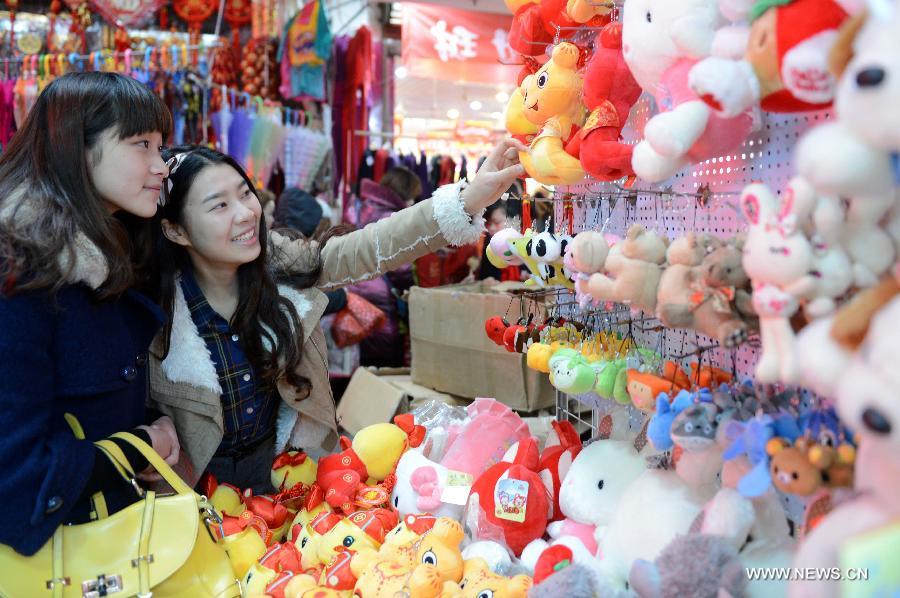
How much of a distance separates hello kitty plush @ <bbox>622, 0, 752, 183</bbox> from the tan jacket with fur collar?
0.71 meters

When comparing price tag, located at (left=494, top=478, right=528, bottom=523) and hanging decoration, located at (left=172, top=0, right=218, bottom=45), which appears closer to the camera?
price tag, located at (left=494, top=478, right=528, bottom=523)

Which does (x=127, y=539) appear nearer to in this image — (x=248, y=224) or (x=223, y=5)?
(x=248, y=224)

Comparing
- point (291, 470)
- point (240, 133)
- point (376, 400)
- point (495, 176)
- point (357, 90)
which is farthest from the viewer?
point (357, 90)

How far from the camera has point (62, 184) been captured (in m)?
1.34

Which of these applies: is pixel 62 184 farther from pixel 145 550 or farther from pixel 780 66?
pixel 780 66

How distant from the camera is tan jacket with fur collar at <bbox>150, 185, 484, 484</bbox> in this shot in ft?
5.58

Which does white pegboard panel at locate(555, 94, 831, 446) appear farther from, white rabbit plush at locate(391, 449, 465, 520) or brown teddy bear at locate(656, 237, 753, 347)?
white rabbit plush at locate(391, 449, 465, 520)

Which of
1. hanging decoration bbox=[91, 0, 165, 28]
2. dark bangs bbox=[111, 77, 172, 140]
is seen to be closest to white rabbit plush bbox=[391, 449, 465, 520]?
dark bangs bbox=[111, 77, 172, 140]

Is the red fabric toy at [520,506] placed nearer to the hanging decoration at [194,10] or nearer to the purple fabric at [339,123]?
the purple fabric at [339,123]

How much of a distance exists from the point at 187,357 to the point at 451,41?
13.5 ft

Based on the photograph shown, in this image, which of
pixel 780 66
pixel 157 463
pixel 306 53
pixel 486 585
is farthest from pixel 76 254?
pixel 306 53

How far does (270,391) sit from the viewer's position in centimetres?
186

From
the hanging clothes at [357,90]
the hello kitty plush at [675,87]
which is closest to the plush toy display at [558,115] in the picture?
the hello kitty plush at [675,87]

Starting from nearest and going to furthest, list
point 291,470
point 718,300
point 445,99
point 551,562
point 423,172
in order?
1. point 718,300
2. point 551,562
3. point 291,470
4. point 423,172
5. point 445,99
